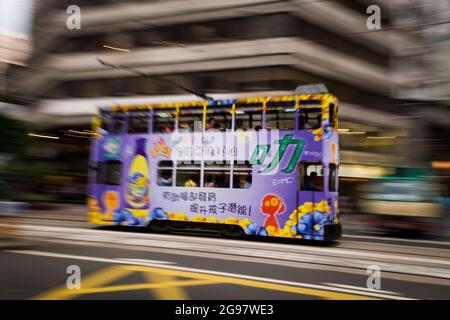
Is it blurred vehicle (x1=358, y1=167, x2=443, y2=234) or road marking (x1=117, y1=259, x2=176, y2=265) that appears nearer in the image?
road marking (x1=117, y1=259, x2=176, y2=265)

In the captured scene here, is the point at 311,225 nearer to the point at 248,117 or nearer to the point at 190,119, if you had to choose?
the point at 248,117

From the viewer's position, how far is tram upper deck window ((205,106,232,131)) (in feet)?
34.0

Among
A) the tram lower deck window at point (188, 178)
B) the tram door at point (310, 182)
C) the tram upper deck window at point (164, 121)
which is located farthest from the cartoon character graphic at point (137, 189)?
the tram door at point (310, 182)

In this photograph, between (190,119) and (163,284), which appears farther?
(190,119)

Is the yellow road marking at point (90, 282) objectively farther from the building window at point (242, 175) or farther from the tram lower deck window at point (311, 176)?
the tram lower deck window at point (311, 176)

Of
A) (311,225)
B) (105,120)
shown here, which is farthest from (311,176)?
(105,120)

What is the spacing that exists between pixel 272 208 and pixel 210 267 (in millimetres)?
3295

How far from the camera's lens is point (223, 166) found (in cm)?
1035

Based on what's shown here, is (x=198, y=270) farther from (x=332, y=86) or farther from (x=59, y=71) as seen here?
(x=59, y=71)

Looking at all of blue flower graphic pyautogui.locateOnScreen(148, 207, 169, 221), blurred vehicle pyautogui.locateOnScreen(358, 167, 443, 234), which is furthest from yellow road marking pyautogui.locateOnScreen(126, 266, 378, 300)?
blurred vehicle pyautogui.locateOnScreen(358, 167, 443, 234)

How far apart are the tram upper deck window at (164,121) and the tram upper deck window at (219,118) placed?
935 mm

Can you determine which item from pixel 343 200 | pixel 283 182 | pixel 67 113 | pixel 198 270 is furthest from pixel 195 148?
pixel 67 113

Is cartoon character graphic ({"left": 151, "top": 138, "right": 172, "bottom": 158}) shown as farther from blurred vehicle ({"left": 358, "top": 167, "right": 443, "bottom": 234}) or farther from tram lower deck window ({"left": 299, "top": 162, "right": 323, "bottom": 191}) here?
blurred vehicle ({"left": 358, "top": 167, "right": 443, "bottom": 234})

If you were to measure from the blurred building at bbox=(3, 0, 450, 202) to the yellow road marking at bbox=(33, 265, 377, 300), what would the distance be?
39.7ft
